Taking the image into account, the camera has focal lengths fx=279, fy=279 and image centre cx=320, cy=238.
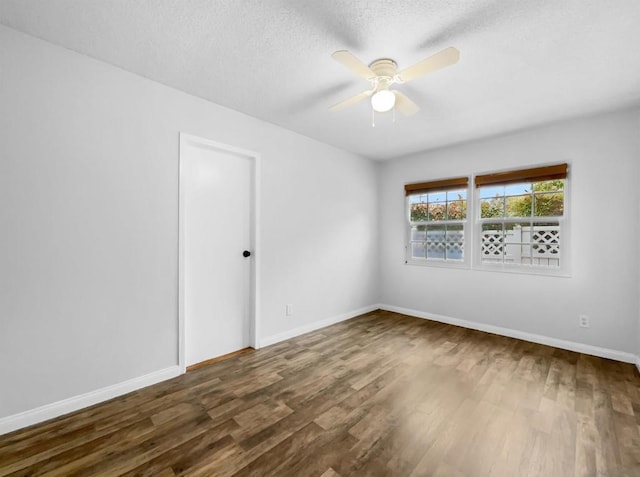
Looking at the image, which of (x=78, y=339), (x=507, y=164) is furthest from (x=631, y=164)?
(x=78, y=339)

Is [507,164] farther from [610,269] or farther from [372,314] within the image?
[372,314]

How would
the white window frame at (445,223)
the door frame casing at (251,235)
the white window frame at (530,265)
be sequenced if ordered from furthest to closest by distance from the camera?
1. the white window frame at (445,223)
2. the white window frame at (530,265)
3. the door frame casing at (251,235)

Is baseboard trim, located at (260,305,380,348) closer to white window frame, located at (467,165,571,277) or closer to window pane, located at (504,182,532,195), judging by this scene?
white window frame, located at (467,165,571,277)

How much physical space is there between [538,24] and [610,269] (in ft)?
8.79

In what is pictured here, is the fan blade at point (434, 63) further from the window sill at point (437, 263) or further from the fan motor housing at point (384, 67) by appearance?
the window sill at point (437, 263)

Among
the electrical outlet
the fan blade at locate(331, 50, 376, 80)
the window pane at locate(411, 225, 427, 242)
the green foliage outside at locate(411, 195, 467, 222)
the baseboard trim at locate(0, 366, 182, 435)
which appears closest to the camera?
the fan blade at locate(331, 50, 376, 80)

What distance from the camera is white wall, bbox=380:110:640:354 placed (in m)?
2.87

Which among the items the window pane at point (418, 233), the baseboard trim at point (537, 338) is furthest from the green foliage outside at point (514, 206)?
the baseboard trim at point (537, 338)

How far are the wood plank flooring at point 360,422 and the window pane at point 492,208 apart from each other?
1775 millimetres

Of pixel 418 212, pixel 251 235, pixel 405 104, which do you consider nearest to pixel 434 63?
pixel 405 104

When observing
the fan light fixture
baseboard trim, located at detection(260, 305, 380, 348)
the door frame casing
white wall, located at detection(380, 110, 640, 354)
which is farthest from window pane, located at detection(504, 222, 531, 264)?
the door frame casing

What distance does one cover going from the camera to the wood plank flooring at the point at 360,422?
1552mm

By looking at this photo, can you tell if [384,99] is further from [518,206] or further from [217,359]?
[217,359]

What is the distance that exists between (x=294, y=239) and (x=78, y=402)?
241 cm
